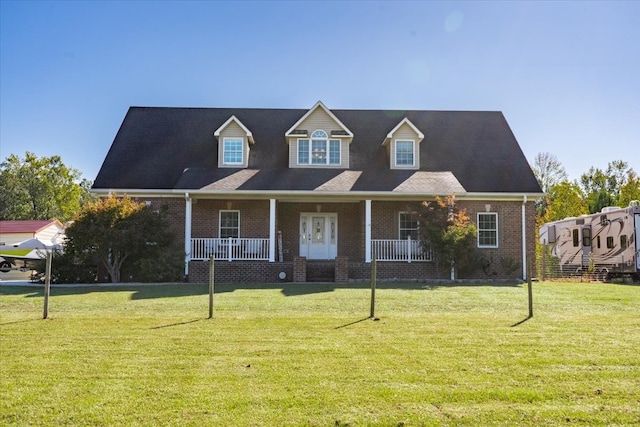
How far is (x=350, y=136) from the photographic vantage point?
70.4 ft

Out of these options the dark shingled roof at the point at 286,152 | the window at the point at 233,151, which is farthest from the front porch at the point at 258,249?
the window at the point at 233,151

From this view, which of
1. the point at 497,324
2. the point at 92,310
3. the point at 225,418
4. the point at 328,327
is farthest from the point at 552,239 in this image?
the point at 225,418

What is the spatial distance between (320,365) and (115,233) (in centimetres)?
1341

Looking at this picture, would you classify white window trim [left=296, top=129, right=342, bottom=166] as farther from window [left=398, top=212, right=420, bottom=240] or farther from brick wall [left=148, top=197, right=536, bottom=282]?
window [left=398, top=212, right=420, bottom=240]

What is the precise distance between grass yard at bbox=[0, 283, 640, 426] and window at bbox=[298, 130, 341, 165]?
11.8 m

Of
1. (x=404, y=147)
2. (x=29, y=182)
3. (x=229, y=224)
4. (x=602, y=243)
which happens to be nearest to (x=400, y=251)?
(x=404, y=147)

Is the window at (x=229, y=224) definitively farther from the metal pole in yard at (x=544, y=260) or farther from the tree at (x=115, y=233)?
the metal pole in yard at (x=544, y=260)

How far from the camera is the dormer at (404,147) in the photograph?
21.5 m

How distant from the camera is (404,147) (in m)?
21.8

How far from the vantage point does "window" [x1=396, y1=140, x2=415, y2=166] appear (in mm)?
21734

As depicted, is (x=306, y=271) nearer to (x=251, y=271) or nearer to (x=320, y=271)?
(x=320, y=271)

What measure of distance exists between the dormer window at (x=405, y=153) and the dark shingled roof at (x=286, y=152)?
0.57 meters

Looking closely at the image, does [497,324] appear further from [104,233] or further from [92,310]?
[104,233]

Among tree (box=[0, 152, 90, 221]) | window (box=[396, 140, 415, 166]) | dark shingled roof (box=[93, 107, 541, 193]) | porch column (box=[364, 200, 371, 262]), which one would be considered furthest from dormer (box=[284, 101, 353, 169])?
tree (box=[0, 152, 90, 221])
